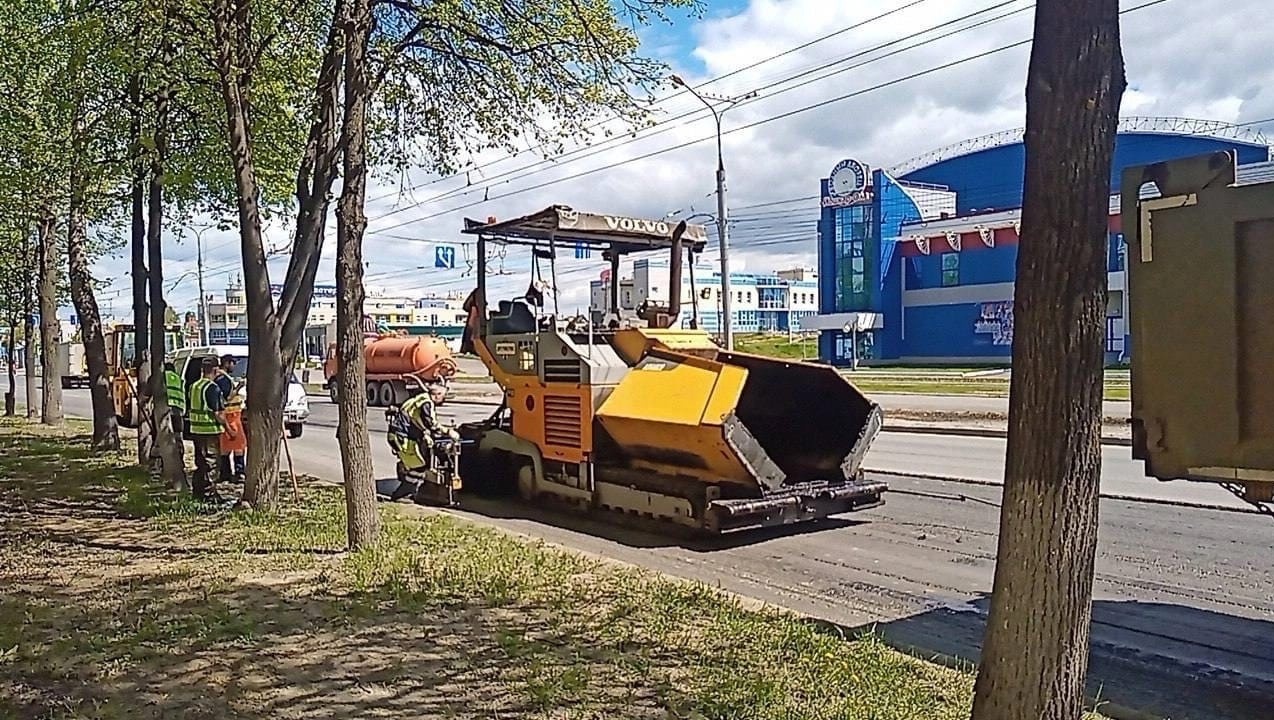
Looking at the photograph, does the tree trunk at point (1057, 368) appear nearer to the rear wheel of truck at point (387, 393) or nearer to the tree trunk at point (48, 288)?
the tree trunk at point (48, 288)

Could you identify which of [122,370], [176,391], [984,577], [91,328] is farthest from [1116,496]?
[122,370]

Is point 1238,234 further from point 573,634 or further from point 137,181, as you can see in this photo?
point 137,181

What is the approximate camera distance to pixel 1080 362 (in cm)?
336

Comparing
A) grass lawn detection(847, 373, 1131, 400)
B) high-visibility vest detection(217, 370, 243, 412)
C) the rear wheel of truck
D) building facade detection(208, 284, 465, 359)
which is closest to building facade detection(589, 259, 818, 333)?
high-visibility vest detection(217, 370, 243, 412)

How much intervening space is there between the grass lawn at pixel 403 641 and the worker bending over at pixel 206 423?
2.31 meters

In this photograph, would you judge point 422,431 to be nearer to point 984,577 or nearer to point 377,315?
point 984,577

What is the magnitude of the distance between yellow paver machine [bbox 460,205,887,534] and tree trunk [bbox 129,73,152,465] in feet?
12.7

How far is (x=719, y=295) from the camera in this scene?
29.8 metres

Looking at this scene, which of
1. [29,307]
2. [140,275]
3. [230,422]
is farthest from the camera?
[29,307]

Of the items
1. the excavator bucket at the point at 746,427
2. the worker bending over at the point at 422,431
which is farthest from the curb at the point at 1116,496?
the worker bending over at the point at 422,431

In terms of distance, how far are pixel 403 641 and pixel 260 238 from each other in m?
5.63

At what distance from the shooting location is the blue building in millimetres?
51625

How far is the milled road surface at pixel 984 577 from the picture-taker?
18.9ft

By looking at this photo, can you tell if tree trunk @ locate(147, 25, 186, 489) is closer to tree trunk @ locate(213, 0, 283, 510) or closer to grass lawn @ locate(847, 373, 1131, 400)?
tree trunk @ locate(213, 0, 283, 510)
